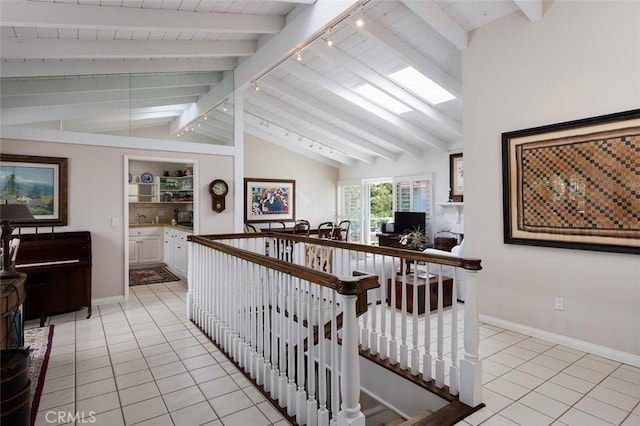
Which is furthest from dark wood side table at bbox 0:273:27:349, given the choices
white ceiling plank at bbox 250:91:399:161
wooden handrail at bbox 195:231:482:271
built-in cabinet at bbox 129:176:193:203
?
built-in cabinet at bbox 129:176:193:203

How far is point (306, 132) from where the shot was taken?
27.4ft

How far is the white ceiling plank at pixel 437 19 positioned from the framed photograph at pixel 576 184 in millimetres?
1240

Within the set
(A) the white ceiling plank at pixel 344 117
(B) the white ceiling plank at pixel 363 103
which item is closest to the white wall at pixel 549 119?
(B) the white ceiling plank at pixel 363 103

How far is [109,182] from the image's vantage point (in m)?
4.82

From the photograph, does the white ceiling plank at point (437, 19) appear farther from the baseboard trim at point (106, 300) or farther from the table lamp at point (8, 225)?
the baseboard trim at point (106, 300)

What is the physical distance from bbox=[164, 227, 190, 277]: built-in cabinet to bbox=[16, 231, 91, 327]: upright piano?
1.73 metres

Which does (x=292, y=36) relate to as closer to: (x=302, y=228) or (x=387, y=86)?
(x=387, y=86)

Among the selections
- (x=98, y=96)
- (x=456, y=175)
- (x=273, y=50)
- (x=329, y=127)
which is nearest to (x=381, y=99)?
(x=329, y=127)

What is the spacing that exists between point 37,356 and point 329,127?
6.11 meters

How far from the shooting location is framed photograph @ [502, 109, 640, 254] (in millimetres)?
2811

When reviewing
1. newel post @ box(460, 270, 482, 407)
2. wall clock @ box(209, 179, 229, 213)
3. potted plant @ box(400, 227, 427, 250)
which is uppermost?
wall clock @ box(209, 179, 229, 213)

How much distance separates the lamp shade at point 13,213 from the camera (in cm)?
272

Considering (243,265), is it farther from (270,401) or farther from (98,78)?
(98,78)

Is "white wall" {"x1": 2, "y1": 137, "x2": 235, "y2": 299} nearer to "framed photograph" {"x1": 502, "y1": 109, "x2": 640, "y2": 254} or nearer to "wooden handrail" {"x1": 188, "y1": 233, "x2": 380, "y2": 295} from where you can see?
"wooden handrail" {"x1": 188, "y1": 233, "x2": 380, "y2": 295}
